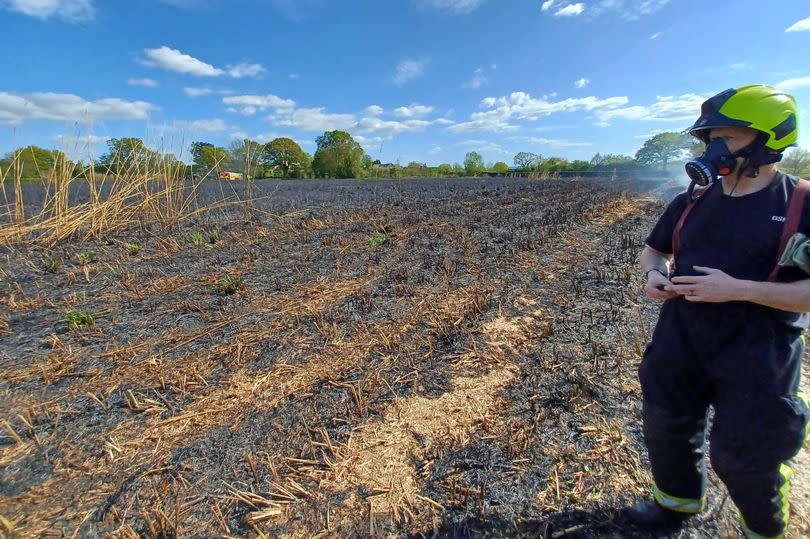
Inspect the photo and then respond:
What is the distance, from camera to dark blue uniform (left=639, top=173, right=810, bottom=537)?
129 cm

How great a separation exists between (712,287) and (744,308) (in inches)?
6.4

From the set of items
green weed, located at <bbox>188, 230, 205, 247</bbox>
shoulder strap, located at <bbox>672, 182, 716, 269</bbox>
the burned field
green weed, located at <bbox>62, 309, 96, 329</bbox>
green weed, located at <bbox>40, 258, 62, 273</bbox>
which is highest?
shoulder strap, located at <bbox>672, 182, 716, 269</bbox>

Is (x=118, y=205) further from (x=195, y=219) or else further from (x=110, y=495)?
(x=110, y=495)

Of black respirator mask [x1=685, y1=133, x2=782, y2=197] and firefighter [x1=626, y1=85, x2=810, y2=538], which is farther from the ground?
black respirator mask [x1=685, y1=133, x2=782, y2=197]

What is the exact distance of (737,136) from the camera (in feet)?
4.41

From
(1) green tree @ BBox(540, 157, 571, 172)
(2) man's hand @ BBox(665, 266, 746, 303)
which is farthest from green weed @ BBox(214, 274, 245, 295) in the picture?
(1) green tree @ BBox(540, 157, 571, 172)

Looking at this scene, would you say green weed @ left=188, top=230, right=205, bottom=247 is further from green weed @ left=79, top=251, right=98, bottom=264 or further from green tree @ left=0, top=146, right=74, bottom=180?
green tree @ left=0, top=146, right=74, bottom=180

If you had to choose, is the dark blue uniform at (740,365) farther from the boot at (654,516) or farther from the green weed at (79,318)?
the green weed at (79,318)

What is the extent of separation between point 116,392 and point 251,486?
55.0 inches

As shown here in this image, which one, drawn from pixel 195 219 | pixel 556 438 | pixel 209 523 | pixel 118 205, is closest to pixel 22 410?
pixel 209 523

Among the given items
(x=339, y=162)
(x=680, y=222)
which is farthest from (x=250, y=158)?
(x=339, y=162)

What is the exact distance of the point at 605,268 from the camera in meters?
4.63

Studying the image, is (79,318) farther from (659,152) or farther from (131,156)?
(659,152)

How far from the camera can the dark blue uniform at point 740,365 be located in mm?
1290
